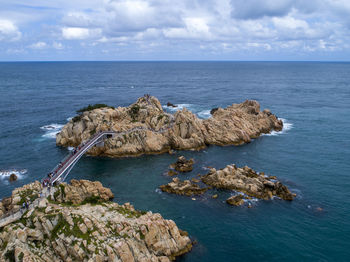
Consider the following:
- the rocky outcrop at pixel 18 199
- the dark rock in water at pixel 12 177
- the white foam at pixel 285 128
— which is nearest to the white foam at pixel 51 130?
the dark rock in water at pixel 12 177

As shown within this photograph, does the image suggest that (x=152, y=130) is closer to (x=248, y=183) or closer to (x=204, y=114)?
(x=248, y=183)

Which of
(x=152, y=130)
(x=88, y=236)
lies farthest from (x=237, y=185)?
(x=152, y=130)

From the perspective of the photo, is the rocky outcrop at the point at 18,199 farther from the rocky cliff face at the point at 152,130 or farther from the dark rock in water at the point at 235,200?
the dark rock in water at the point at 235,200

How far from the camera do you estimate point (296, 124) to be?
114 metres

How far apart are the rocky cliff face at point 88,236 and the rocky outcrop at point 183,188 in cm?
1507

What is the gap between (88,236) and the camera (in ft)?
132

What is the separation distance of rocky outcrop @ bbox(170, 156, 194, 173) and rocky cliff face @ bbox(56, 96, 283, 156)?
11519 millimetres

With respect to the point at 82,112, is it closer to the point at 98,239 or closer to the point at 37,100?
the point at 98,239

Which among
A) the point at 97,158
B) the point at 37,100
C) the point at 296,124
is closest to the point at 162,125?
the point at 97,158

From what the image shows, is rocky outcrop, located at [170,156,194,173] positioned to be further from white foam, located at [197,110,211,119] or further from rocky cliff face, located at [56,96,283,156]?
white foam, located at [197,110,211,119]

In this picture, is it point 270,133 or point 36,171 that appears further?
point 270,133

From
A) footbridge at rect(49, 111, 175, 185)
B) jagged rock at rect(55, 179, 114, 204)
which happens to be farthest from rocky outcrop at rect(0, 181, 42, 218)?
footbridge at rect(49, 111, 175, 185)

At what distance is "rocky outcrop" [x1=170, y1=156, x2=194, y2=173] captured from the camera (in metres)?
73.3

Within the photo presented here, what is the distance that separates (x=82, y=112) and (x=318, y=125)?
8529 centimetres
